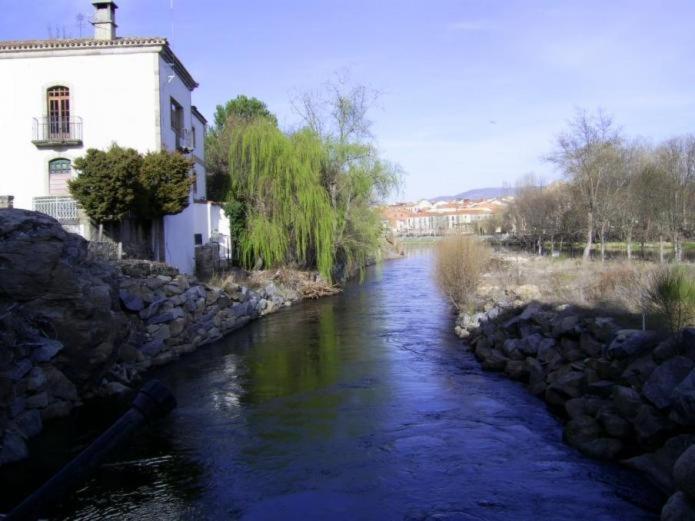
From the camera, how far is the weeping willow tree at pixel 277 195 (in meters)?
27.0

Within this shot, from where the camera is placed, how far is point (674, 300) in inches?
416

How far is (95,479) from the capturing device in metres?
7.78

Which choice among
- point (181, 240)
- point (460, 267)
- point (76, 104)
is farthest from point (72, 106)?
point (460, 267)

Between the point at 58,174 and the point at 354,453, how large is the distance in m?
18.7

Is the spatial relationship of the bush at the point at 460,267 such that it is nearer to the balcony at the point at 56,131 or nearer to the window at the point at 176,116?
the window at the point at 176,116

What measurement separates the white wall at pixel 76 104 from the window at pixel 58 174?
168 mm

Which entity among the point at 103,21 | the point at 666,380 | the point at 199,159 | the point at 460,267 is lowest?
the point at 666,380

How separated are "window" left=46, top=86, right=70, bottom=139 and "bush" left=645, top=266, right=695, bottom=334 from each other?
20.2 meters

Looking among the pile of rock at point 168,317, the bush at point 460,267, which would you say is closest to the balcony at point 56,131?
the pile of rock at point 168,317

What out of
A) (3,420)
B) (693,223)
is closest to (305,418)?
(3,420)

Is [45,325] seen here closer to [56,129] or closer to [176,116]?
[56,129]

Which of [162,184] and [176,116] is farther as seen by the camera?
[176,116]

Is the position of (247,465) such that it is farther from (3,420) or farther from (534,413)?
(534,413)

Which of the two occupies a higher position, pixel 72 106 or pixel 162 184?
pixel 72 106
